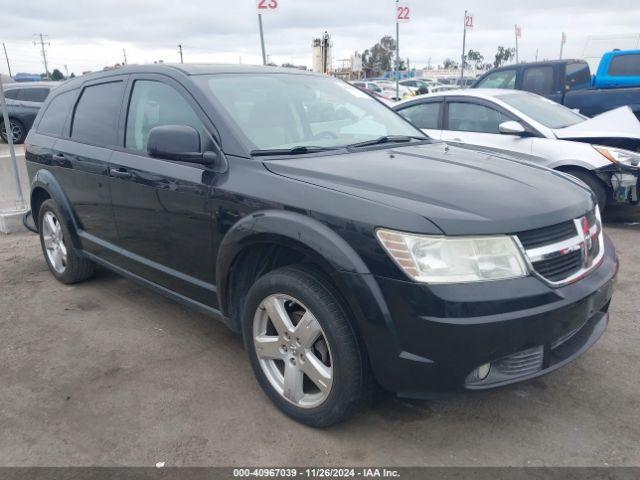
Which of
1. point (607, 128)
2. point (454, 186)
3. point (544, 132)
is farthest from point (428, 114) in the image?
point (454, 186)

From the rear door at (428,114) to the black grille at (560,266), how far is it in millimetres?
4690

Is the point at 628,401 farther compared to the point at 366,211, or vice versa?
the point at 628,401

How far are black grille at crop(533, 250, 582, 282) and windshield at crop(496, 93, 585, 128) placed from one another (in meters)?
4.48

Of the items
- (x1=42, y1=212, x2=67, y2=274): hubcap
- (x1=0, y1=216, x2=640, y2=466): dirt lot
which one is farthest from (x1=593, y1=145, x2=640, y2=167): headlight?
(x1=42, y1=212, x2=67, y2=274): hubcap

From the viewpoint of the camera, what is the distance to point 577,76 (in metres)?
10.8

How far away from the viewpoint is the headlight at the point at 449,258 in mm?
2285

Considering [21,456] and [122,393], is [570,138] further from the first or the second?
[21,456]

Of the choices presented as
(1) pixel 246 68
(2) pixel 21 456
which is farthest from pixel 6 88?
(2) pixel 21 456

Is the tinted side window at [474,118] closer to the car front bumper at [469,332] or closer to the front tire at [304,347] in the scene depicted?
the car front bumper at [469,332]

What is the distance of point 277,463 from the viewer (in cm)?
257

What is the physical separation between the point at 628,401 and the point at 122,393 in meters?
2.76

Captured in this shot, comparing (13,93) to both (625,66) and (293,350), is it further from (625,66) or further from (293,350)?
(293,350)

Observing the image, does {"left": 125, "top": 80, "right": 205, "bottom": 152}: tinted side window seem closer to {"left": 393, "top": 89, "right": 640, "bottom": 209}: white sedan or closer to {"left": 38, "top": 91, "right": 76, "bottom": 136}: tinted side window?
{"left": 38, "top": 91, "right": 76, "bottom": 136}: tinted side window

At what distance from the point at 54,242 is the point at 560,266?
4260mm
